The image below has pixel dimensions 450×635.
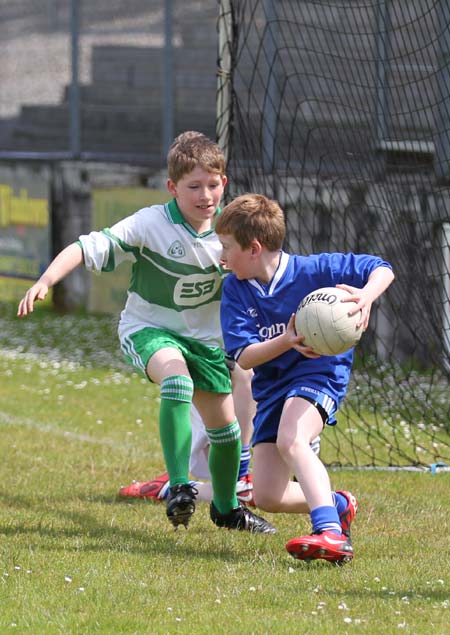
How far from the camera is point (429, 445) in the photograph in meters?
7.95

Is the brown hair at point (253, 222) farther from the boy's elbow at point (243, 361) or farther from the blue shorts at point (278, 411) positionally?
the blue shorts at point (278, 411)

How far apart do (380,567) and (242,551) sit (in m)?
0.65

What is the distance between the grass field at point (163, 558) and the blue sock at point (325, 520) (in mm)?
163

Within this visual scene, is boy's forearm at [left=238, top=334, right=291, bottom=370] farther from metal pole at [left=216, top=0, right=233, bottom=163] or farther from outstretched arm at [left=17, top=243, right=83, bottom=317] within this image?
metal pole at [left=216, top=0, right=233, bottom=163]

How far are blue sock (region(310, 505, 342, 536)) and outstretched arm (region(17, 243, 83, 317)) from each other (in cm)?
149

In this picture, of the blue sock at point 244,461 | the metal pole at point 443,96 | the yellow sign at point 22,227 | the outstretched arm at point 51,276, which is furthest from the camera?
the yellow sign at point 22,227

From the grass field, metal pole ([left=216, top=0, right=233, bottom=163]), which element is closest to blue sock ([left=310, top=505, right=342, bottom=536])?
the grass field

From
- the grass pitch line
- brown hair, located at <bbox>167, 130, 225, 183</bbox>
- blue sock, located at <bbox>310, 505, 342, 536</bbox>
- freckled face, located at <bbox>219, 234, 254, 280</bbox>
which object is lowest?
the grass pitch line

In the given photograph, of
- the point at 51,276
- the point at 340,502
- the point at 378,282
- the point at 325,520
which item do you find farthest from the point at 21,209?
the point at 325,520

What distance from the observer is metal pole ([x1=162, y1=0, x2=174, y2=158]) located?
13711 mm

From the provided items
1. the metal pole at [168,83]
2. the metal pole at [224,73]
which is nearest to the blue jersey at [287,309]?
the metal pole at [224,73]

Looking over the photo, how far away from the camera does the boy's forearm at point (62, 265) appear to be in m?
5.41

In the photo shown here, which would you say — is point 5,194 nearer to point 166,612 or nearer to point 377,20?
point 377,20

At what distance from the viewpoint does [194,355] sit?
581 centimetres
